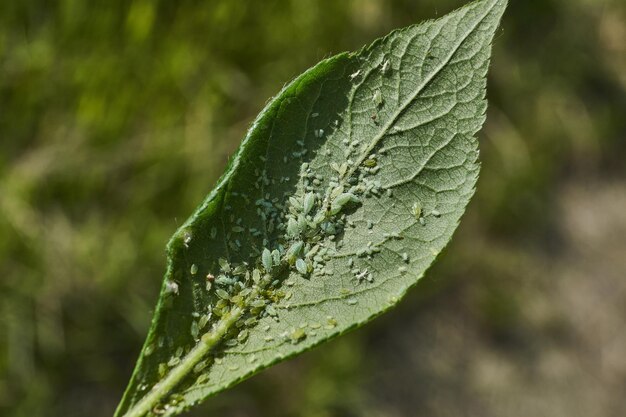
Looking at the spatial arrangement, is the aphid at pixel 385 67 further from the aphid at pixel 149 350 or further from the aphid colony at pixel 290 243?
the aphid at pixel 149 350

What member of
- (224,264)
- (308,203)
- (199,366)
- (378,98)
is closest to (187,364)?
(199,366)

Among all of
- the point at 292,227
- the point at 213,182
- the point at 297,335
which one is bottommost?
the point at 297,335

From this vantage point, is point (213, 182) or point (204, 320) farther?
point (213, 182)

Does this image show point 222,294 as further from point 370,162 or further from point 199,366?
point 370,162

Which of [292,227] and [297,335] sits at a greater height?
[292,227]

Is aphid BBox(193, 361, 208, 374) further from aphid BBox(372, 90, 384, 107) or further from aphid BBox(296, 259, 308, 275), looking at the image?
aphid BBox(372, 90, 384, 107)
